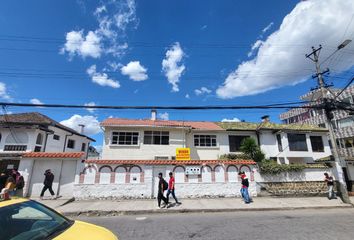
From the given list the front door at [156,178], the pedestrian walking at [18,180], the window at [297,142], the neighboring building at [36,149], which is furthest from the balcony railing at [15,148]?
the window at [297,142]

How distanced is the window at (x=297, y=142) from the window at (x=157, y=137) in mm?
14032

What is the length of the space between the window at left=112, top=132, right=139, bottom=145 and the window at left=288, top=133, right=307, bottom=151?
1731cm

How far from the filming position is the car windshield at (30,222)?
2.51 meters

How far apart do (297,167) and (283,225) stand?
8878 mm

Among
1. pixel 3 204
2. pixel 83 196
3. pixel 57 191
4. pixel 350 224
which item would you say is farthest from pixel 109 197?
pixel 350 224

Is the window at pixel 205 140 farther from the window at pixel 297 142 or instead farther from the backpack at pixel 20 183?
the backpack at pixel 20 183

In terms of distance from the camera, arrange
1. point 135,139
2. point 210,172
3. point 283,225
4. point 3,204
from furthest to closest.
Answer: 1. point 135,139
2. point 210,172
3. point 283,225
4. point 3,204

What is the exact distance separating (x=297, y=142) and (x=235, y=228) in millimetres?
20033

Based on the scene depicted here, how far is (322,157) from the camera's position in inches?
886

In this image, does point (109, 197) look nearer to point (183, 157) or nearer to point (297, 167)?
point (183, 157)

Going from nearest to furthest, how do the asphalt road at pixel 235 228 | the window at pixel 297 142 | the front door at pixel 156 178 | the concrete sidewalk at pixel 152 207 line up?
the asphalt road at pixel 235 228 < the concrete sidewalk at pixel 152 207 < the front door at pixel 156 178 < the window at pixel 297 142

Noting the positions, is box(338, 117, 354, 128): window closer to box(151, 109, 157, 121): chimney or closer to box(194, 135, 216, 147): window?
box(194, 135, 216, 147): window

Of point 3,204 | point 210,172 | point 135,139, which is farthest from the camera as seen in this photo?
point 135,139

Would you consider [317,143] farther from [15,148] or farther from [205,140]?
[15,148]
